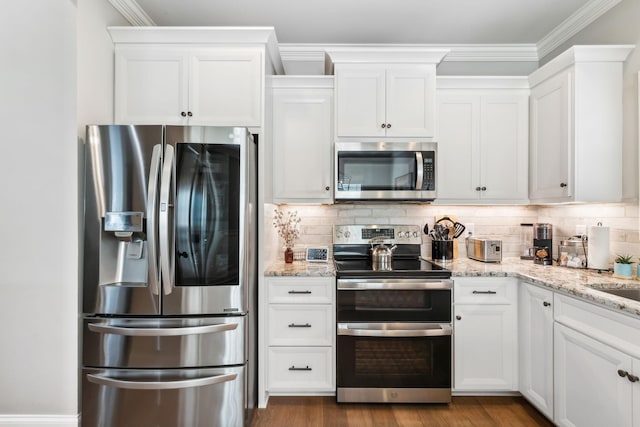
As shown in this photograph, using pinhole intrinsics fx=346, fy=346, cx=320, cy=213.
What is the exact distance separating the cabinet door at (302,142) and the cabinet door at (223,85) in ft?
1.27

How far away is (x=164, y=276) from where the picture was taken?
75.4 inches

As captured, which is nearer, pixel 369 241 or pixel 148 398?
pixel 148 398

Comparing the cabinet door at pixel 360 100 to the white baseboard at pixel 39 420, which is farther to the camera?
the cabinet door at pixel 360 100

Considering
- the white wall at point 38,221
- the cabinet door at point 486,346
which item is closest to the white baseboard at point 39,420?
the white wall at point 38,221

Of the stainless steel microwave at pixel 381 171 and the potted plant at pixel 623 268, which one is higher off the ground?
the stainless steel microwave at pixel 381 171

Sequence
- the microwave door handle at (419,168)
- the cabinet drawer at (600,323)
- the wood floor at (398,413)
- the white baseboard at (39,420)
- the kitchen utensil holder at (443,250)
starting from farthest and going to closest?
the kitchen utensil holder at (443,250) → the microwave door handle at (419,168) → the wood floor at (398,413) → the white baseboard at (39,420) → the cabinet drawer at (600,323)

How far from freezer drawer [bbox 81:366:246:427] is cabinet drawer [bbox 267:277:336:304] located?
62 cm

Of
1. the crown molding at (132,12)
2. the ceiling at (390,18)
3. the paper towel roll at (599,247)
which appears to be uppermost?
the ceiling at (390,18)

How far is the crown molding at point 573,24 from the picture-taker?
2.38 meters

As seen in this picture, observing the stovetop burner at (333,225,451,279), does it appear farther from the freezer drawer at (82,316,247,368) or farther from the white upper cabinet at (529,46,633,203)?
the freezer drawer at (82,316,247,368)

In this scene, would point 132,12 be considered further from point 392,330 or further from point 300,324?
point 392,330

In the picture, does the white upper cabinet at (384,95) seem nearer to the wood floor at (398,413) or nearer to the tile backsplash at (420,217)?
the tile backsplash at (420,217)

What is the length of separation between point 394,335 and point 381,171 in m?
1.15

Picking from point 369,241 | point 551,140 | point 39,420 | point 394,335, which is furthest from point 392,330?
point 39,420
